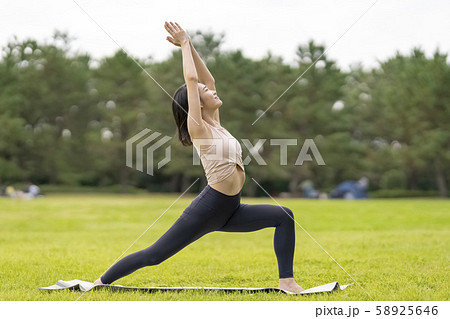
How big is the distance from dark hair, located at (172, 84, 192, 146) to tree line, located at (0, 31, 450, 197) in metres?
18.9

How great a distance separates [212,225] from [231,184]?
299mm

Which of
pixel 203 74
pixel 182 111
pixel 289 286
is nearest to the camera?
pixel 182 111

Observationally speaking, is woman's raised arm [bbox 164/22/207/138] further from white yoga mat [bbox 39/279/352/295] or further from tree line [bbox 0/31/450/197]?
tree line [bbox 0/31/450/197]

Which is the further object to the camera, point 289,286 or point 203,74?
point 203,74

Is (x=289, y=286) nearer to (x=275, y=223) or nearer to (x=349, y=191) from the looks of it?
(x=275, y=223)

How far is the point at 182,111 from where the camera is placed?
3.25 meters

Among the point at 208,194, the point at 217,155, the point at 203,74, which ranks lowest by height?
the point at 208,194

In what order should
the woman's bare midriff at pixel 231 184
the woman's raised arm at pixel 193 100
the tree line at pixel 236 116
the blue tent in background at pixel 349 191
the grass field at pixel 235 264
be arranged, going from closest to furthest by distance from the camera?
the woman's raised arm at pixel 193 100, the woman's bare midriff at pixel 231 184, the grass field at pixel 235 264, the tree line at pixel 236 116, the blue tent in background at pixel 349 191

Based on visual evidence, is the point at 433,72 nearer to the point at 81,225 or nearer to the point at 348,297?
the point at 81,225

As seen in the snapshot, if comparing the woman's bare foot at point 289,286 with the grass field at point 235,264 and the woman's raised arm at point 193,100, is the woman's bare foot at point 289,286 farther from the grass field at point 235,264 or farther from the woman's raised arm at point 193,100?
the woman's raised arm at point 193,100

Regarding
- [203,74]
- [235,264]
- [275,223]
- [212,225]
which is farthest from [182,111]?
[235,264]

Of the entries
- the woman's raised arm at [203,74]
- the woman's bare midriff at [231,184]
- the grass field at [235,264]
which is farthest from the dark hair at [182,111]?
the grass field at [235,264]

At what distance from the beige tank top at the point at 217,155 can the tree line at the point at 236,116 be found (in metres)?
19.0

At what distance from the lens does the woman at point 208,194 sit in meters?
3.12
